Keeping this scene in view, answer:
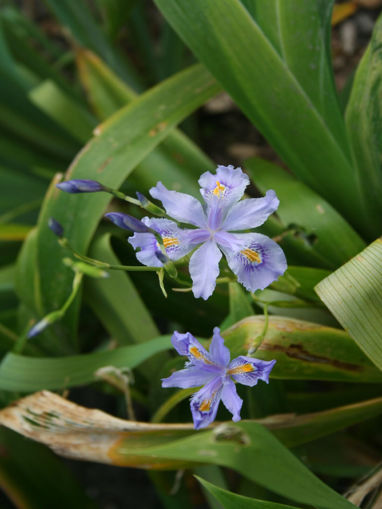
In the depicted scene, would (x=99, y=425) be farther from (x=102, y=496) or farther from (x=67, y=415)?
(x=102, y=496)

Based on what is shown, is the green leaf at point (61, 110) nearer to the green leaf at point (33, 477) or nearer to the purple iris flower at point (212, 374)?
the green leaf at point (33, 477)

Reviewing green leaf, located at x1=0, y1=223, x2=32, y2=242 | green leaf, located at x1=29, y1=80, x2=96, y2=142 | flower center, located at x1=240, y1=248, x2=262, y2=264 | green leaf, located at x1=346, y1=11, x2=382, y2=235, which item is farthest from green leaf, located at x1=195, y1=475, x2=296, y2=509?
green leaf, located at x1=29, y1=80, x2=96, y2=142

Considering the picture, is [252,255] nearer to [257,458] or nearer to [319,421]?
[257,458]

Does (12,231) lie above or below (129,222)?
above

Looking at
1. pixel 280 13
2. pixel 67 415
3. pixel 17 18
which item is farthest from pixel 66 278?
pixel 17 18

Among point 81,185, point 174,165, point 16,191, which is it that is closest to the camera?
point 81,185

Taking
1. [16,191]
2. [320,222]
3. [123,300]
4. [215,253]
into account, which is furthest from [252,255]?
[16,191]

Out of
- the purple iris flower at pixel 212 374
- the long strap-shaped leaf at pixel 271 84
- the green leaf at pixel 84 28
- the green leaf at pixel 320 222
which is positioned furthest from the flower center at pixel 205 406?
the green leaf at pixel 84 28
